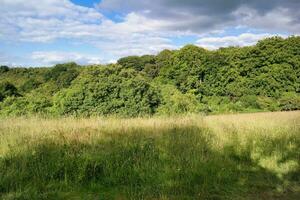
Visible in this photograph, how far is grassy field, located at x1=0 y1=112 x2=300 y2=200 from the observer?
5719 mm

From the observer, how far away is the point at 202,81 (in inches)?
1425

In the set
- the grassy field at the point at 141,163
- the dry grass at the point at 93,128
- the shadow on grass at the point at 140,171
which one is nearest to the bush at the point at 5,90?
the dry grass at the point at 93,128

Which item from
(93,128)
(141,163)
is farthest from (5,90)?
(141,163)

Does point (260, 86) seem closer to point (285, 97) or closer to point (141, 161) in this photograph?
point (285, 97)

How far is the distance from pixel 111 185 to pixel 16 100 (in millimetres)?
17757

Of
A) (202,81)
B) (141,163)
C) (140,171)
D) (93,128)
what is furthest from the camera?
(202,81)

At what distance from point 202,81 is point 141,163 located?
3018 centimetres

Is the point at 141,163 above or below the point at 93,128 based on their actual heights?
below

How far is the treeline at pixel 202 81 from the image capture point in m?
22.5

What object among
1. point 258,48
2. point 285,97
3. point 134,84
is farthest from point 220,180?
point 258,48

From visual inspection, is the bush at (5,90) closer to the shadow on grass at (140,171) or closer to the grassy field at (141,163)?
the grassy field at (141,163)

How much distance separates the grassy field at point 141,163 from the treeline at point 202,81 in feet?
43.4

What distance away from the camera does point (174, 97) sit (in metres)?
24.0

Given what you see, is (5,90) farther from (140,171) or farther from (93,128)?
(140,171)
